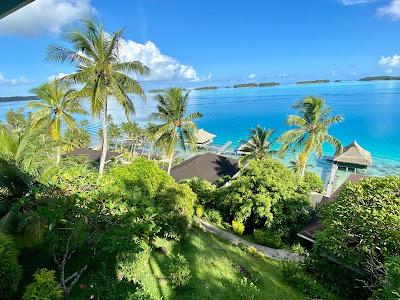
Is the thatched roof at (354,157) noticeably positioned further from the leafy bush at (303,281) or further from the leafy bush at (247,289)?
the leafy bush at (247,289)

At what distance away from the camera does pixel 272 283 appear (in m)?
9.96

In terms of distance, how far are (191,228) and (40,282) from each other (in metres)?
8.93

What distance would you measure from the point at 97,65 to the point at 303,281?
41.8 ft

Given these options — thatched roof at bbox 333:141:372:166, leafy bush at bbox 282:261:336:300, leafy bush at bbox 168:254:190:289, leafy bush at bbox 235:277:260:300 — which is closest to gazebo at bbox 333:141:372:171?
thatched roof at bbox 333:141:372:166

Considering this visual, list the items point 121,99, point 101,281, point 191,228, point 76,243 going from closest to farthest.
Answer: point 101,281 → point 76,243 → point 191,228 → point 121,99

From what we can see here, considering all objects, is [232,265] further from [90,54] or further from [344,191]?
[90,54]

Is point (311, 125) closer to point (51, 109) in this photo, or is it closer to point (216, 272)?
point (216, 272)

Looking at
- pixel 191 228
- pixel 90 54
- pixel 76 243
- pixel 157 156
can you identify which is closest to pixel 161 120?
pixel 90 54

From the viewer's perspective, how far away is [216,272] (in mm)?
9961

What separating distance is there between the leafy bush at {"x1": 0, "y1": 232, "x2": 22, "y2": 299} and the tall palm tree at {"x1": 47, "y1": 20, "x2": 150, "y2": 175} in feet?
31.4

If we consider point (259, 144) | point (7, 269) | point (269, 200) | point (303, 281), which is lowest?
point (303, 281)

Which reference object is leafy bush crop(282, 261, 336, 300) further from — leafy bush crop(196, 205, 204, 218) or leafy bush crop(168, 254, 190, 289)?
leafy bush crop(196, 205, 204, 218)

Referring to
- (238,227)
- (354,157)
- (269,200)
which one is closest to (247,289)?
(238,227)

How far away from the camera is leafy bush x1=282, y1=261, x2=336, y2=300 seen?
9148 mm
